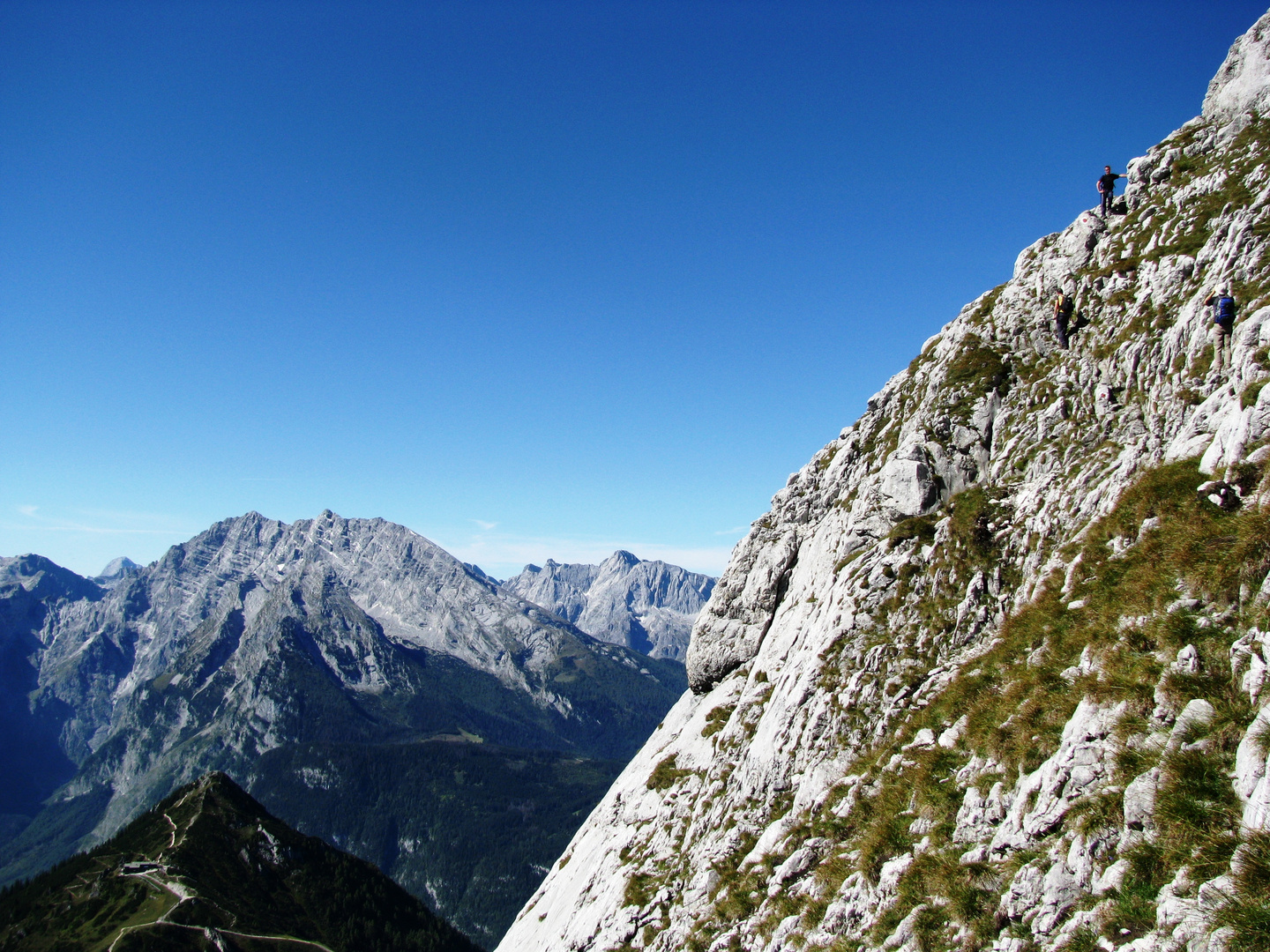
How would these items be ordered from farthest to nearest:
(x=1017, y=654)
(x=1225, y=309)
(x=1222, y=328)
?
(x=1222, y=328) → (x=1225, y=309) → (x=1017, y=654)

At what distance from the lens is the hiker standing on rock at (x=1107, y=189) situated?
38.1 m

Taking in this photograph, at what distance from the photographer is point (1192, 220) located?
30.7 meters

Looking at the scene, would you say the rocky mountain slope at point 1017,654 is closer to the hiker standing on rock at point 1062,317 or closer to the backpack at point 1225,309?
the backpack at point 1225,309

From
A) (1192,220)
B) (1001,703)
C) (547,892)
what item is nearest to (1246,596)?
(1001,703)

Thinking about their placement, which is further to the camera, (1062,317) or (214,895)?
(214,895)

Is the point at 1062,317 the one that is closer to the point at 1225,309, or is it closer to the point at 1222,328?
the point at 1222,328

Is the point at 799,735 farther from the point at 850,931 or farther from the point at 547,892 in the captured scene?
the point at 547,892

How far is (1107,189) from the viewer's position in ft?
126

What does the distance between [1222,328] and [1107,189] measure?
21735 millimetres

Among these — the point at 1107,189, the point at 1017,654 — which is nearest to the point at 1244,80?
the point at 1107,189

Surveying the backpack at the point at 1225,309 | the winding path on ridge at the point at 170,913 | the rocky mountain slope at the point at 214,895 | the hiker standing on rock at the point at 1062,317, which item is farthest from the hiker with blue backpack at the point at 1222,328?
the winding path on ridge at the point at 170,913

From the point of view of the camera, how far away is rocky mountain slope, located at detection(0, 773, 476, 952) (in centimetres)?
11756

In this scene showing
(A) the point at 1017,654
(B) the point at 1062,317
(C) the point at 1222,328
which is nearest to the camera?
(A) the point at 1017,654

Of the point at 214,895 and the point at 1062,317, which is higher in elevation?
the point at 1062,317
